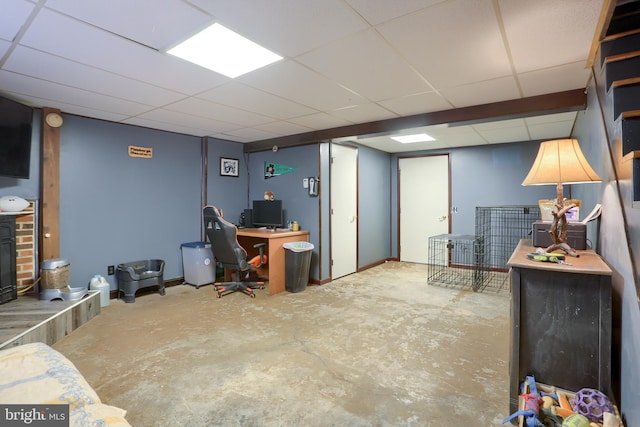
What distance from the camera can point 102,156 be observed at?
13.4ft

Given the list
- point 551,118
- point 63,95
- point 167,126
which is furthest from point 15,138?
point 551,118

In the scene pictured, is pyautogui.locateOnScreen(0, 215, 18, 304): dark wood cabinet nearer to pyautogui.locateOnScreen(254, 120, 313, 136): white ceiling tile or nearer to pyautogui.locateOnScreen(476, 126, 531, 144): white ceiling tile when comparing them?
pyautogui.locateOnScreen(254, 120, 313, 136): white ceiling tile

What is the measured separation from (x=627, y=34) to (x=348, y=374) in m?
2.85

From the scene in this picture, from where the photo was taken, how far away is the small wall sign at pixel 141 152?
4.34 meters

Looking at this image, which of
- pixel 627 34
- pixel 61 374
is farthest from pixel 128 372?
pixel 627 34

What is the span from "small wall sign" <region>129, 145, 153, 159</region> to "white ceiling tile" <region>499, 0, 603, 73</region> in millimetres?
4428

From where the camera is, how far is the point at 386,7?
176 cm

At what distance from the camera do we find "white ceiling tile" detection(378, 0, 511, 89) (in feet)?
5.99

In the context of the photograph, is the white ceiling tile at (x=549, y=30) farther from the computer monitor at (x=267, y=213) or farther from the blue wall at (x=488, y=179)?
the computer monitor at (x=267, y=213)

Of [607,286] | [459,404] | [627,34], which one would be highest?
[627,34]

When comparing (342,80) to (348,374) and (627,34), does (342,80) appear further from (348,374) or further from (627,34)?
(348,374)

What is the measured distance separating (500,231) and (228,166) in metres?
5.01

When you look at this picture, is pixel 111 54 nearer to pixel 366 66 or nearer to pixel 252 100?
pixel 252 100

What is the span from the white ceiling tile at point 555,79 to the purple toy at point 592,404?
7.69 feet
